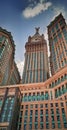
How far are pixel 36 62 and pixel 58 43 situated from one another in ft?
101

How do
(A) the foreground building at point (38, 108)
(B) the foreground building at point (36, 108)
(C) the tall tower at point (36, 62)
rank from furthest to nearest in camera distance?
(C) the tall tower at point (36, 62) < (A) the foreground building at point (38, 108) < (B) the foreground building at point (36, 108)

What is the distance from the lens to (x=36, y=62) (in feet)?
488

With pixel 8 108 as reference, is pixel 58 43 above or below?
above

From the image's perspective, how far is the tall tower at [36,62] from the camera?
433ft

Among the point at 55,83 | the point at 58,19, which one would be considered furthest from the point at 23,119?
the point at 58,19

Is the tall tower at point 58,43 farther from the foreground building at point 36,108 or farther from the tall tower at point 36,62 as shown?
the foreground building at point 36,108

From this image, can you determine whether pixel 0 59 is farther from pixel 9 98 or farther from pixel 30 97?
pixel 9 98

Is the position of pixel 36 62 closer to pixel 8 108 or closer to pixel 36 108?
pixel 36 108

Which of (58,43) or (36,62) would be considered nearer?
(58,43)

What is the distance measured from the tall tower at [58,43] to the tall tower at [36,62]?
1319cm

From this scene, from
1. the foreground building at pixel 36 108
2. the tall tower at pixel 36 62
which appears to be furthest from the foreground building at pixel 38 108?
the tall tower at pixel 36 62

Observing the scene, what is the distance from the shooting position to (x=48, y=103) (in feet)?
243

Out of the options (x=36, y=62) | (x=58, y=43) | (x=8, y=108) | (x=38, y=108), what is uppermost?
(x=58, y=43)

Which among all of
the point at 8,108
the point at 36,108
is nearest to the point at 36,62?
the point at 36,108
